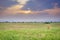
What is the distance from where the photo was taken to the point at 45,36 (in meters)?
2.81

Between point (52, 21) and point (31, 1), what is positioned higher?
point (31, 1)

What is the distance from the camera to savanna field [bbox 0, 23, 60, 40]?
2762 millimetres

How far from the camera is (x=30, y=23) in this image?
2.83 metres

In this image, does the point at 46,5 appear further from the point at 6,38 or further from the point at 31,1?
the point at 6,38

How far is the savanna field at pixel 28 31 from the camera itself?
9.06ft

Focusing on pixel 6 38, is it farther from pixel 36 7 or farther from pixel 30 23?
pixel 36 7

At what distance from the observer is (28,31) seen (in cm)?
280

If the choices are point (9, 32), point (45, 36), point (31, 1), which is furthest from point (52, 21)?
point (9, 32)

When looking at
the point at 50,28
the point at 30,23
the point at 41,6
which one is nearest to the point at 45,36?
the point at 50,28

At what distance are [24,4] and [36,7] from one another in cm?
25

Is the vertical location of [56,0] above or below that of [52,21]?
above

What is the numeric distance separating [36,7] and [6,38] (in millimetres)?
864

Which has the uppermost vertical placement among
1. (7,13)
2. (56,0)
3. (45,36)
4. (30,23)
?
(56,0)

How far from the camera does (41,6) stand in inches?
113
